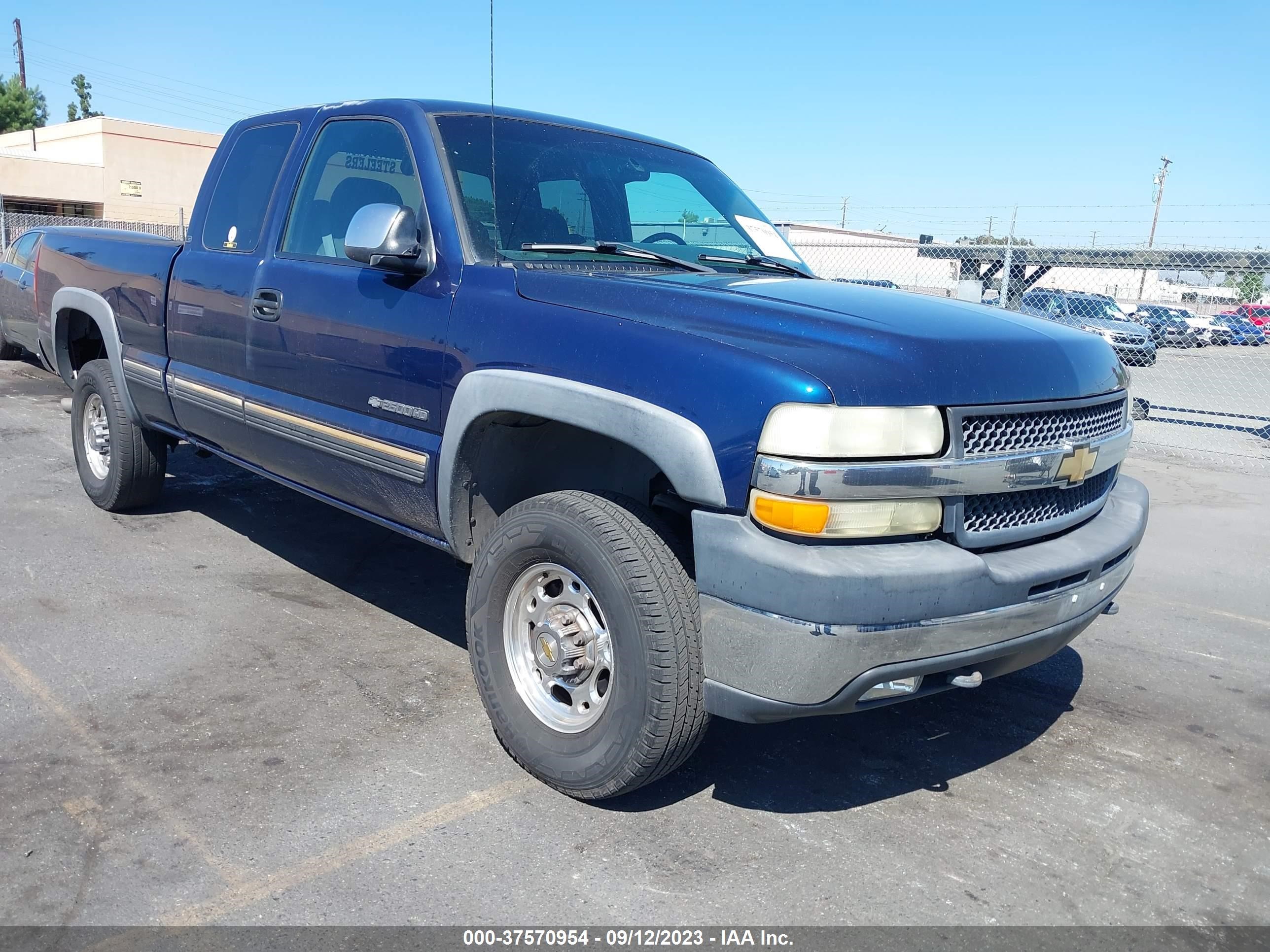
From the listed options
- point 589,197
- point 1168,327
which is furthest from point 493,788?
point 1168,327

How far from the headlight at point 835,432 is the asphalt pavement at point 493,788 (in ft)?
3.65

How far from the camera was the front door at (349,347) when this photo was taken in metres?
3.40

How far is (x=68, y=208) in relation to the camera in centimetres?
4028

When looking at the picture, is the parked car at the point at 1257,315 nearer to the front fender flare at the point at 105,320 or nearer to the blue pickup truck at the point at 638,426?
the blue pickup truck at the point at 638,426

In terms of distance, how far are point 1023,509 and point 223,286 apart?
3275mm

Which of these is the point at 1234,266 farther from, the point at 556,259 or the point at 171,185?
the point at 171,185

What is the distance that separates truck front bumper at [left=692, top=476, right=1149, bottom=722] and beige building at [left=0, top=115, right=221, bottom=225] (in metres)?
39.9

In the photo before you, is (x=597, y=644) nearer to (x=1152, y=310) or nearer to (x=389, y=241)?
(x=389, y=241)

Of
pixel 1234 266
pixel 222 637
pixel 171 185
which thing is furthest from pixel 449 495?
pixel 171 185

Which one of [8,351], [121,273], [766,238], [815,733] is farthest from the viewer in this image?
[8,351]

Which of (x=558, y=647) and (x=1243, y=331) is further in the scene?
(x=1243, y=331)

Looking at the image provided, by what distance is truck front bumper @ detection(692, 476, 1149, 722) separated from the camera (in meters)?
2.43

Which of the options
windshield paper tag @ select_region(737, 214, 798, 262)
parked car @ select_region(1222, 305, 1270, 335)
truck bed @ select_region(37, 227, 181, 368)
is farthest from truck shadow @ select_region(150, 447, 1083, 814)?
parked car @ select_region(1222, 305, 1270, 335)

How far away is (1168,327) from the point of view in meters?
25.9
